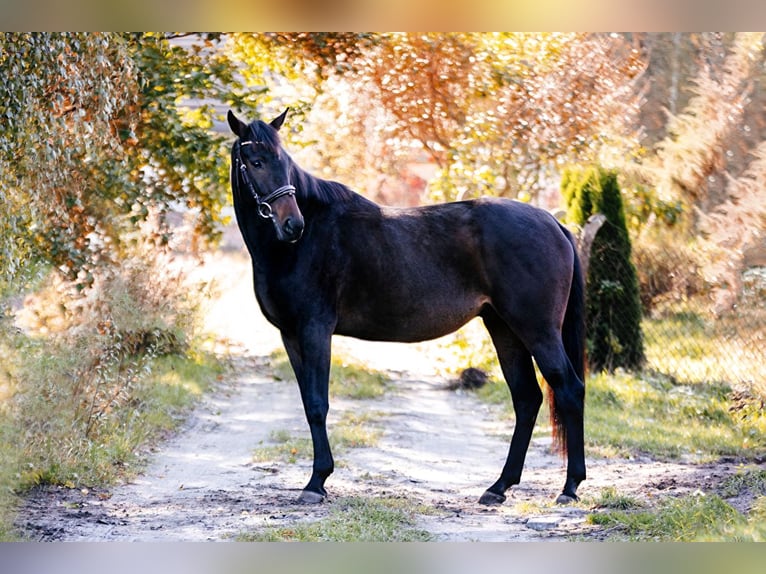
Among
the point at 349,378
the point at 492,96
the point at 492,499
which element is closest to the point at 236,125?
the point at 492,499

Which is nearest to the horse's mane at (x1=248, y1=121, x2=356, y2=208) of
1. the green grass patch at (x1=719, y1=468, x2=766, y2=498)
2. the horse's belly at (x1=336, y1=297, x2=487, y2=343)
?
the horse's belly at (x1=336, y1=297, x2=487, y2=343)

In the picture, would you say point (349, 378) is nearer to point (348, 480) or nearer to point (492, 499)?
point (348, 480)

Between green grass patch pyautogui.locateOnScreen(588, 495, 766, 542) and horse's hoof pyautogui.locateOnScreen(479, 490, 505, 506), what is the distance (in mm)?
623

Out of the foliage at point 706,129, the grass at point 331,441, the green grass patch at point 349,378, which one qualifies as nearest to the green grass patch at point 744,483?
the grass at point 331,441

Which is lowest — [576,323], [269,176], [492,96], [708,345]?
[708,345]

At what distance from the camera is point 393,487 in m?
5.54

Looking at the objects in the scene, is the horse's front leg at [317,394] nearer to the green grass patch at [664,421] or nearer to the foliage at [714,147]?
the green grass patch at [664,421]

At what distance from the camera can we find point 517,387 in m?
5.48

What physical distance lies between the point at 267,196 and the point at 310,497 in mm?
1635

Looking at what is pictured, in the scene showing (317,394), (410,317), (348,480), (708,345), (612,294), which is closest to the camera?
(317,394)

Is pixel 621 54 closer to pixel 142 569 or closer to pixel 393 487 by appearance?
pixel 393 487

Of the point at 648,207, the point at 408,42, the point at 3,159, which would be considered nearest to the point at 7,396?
the point at 3,159

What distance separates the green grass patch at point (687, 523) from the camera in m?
4.39

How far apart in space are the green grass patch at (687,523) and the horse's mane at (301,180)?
7.29 ft
